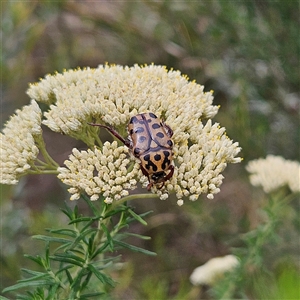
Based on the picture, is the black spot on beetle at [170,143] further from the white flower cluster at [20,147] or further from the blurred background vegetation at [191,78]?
the blurred background vegetation at [191,78]

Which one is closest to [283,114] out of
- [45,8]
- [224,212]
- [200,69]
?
[200,69]

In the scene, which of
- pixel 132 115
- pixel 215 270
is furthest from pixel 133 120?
pixel 215 270

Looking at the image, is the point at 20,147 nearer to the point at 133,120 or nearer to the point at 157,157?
the point at 133,120

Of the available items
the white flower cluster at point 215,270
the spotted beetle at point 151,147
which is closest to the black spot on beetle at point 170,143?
the spotted beetle at point 151,147

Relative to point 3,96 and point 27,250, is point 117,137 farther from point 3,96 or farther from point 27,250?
point 3,96

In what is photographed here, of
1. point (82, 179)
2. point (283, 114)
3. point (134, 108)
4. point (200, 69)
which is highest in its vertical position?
point (200, 69)

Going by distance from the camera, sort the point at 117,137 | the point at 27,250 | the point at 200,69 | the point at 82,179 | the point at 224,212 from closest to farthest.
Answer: the point at 82,179, the point at 117,137, the point at 27,250, the point at 224,212, the point at 200,69
